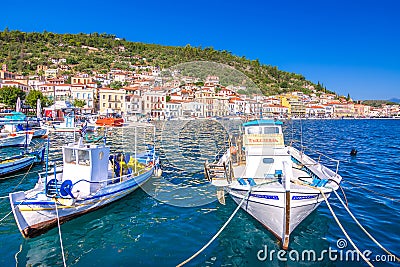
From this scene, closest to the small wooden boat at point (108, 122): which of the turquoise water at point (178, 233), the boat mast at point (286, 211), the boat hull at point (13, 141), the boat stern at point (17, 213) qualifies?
the boat hull at point (13, 141)

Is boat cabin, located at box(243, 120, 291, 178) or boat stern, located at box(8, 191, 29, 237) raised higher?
boat cabin, located at box(243, 120, 291, 178)

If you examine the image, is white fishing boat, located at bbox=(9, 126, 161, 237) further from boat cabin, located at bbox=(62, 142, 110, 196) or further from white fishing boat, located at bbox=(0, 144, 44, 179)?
white fishing boat, located at bbox=(0, 144, 44, 179)

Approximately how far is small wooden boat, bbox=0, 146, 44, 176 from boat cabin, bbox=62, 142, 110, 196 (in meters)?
7.95

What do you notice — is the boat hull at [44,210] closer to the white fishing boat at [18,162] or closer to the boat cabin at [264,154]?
the boat cabin at [264,154]

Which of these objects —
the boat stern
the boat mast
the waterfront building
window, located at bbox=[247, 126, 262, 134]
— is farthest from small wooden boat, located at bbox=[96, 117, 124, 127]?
the boat mast

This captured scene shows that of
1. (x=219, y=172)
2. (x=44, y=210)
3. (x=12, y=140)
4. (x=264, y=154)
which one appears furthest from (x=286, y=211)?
(x=12, y=140)

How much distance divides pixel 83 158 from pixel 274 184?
6.70m

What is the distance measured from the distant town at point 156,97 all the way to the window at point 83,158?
11.3 feet

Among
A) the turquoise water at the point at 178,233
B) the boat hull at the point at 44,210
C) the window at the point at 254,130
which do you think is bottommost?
the turquoise water at the point at 178,233

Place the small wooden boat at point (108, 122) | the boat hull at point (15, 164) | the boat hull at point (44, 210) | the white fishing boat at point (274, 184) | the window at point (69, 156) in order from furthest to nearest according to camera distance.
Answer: the small wooden boat at point (108, 122) → the boat hull at point (15, 164) → the window at point (69, 156) → the boat hull at point (44, 210) → the white fishing boat at point (274, 184)

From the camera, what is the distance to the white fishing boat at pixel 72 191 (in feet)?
28.8

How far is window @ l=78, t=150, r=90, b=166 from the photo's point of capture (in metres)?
10.3

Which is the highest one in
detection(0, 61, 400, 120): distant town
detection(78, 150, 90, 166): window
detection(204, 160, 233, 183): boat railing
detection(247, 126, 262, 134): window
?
detection(0, 61, 400, 120): distant town

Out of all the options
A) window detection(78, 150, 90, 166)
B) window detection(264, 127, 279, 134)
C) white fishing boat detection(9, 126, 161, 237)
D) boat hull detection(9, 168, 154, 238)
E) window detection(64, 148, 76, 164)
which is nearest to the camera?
boat hull detection(9, 168, 154, 238)
